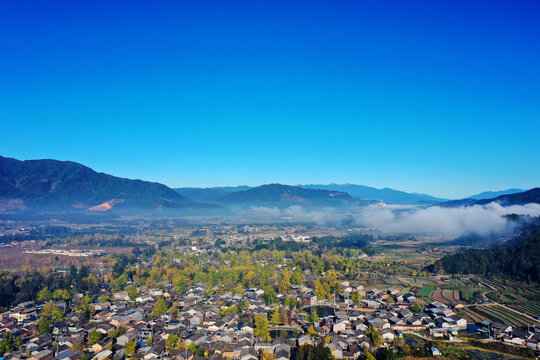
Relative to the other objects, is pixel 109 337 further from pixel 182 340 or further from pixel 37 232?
pixel 37 232

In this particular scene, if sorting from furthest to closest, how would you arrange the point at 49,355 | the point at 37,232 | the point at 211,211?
the point at 211,211 < the point at 37,232 < the point at 49,355

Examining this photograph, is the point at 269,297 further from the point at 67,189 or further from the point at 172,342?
the point at 67,189

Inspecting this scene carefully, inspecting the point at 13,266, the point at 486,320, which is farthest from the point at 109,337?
the point at 13,266

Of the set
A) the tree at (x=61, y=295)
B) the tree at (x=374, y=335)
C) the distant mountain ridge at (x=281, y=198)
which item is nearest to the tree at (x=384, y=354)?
the tree at (x=374, y=335)

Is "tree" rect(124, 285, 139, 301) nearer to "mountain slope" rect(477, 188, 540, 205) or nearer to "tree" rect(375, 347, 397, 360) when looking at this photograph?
"tree" rect(375, 347, 397, 360)

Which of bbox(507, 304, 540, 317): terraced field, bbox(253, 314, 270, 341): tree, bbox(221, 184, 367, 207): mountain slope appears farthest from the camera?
bbox(221, 184, 367, 207): mountain slope

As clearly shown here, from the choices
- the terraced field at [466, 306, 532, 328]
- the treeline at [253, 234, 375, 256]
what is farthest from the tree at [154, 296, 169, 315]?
the treeline at [253, 234, 375, 256]

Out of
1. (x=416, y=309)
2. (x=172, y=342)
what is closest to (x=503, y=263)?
(x=416, y=309)
